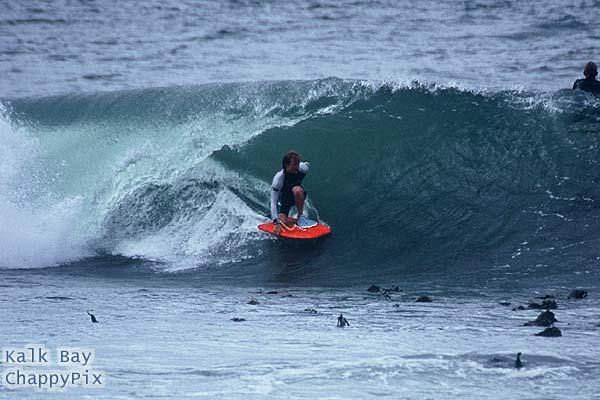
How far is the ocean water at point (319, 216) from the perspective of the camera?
8.12m

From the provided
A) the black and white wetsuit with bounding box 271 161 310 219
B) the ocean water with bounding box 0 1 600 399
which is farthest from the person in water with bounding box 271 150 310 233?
the ocean water with bounding box 0 1 600 399

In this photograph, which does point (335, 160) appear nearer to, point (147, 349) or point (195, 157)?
point (195, 157)

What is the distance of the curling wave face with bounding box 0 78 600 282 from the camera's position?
13898 mm

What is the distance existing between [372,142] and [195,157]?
273cm

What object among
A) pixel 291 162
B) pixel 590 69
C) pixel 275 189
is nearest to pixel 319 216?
pixel 275 189

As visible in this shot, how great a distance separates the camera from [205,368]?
8.00 metres

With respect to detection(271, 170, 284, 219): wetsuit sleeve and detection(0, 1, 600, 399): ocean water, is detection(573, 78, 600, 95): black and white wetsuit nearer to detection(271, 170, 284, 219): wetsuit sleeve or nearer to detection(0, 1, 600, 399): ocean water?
detection(0, 1, 600, 399): ocean water

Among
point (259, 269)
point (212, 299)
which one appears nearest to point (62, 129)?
point (259, 269)

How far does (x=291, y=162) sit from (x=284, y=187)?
0.41m

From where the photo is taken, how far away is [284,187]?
45.3 ft

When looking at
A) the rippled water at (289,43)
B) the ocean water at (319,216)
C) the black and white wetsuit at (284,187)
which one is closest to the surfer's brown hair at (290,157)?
the black and white wetsuit at (284,187)

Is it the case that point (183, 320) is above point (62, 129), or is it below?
below

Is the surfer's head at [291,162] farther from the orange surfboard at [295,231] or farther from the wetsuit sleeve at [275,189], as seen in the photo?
the orange surfboard at [295,231]

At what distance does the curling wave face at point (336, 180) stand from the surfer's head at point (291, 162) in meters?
1.10
